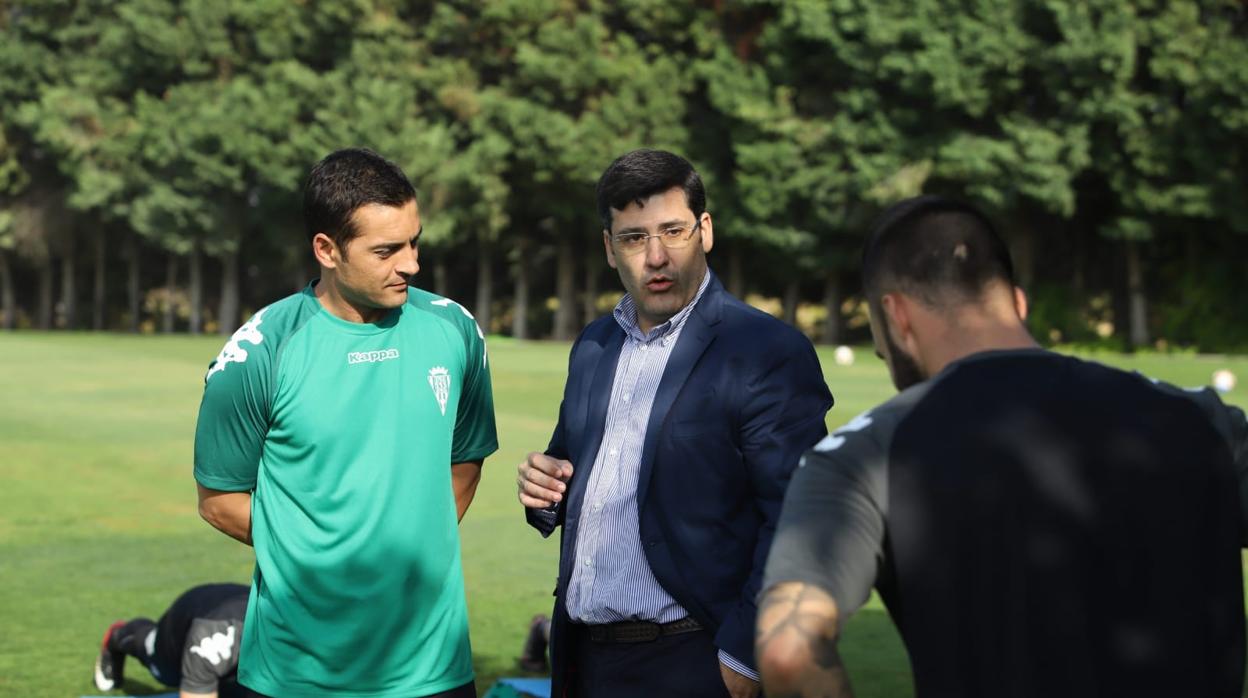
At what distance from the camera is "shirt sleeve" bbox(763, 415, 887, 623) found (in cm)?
254

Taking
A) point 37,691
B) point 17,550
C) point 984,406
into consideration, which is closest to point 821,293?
point 17,550

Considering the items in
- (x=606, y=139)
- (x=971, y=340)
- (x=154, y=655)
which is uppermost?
(x=606, y=139)

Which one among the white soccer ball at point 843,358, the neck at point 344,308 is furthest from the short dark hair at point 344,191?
the white soccer ball at point 843,358

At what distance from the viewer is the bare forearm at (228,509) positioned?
4.67 meters

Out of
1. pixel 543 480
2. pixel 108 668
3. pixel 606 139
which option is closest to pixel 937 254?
pixel 543 480

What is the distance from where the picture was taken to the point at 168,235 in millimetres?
60750

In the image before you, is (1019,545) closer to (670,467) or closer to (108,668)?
(670,467)

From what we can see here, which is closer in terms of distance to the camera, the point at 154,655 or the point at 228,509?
the point at 228,509

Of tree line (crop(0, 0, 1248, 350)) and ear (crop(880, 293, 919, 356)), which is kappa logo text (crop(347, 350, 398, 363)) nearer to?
ear (crop(880, 293, 919, 356))

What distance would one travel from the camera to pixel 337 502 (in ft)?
14.9

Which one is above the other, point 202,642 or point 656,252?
point 656,252

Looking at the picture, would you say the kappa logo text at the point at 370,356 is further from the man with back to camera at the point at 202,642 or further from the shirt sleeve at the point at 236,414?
the man with back to camera at the point at 202,642

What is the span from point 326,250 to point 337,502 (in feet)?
2.62

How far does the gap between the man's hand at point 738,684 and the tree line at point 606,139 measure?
117ft
